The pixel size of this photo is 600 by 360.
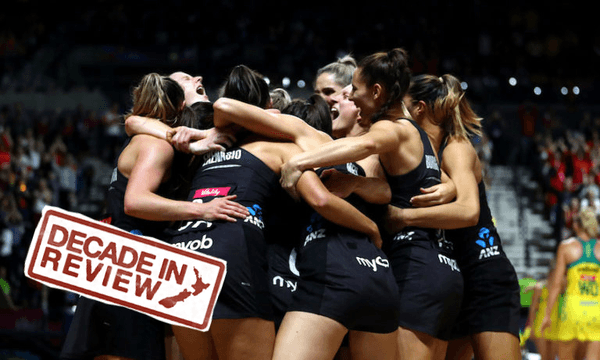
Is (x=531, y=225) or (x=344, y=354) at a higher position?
(x=344, y=354)

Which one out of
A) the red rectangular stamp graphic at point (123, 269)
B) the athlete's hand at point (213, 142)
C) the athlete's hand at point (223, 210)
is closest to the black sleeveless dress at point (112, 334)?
the red rectangular stamp graphic at point (123, 269)

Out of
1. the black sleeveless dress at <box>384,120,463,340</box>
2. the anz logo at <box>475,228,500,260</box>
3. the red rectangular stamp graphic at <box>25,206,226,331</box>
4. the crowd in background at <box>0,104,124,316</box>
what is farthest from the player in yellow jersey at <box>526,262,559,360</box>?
the crowd in background at <box>0,104,124,316</box>

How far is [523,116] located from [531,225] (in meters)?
3.88

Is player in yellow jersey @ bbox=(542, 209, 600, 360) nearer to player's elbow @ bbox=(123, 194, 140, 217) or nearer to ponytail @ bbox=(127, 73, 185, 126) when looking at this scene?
ponytail @ bbox=(127, 73, 185, 126)

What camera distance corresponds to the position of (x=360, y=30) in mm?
20141

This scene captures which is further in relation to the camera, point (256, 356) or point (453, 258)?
point (453, 258)

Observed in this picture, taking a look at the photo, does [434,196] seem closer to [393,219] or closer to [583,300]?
[393,219]

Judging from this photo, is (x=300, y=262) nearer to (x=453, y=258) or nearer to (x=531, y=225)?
(x=453, y=258)

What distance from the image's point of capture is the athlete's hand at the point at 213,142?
337cm

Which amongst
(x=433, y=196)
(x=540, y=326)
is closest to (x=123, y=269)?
(x=433, y=196)

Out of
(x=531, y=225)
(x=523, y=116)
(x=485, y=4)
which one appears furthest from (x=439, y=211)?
(x=485, y=4)

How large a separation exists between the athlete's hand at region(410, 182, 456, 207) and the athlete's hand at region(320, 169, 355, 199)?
394mm

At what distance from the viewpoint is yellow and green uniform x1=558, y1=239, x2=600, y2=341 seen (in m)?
7.48

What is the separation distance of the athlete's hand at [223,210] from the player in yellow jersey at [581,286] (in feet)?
17.5
